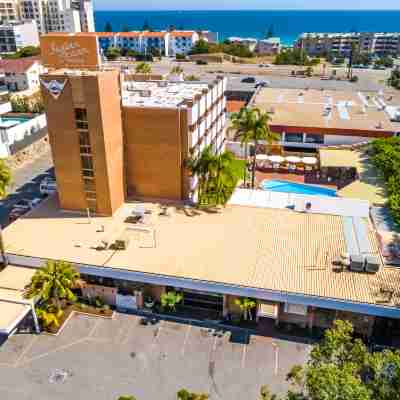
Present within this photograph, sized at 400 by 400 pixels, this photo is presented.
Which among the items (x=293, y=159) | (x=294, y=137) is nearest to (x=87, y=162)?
(x=293, y=159)

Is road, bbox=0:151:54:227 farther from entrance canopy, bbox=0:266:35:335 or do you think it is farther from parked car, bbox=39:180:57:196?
entrance canopy, bbox=0:266:35:335

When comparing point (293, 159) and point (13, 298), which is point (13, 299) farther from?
point (293, 159)

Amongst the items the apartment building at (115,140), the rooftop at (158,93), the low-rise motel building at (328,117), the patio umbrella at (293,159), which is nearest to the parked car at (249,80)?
the low-rise motel building at (328,117)

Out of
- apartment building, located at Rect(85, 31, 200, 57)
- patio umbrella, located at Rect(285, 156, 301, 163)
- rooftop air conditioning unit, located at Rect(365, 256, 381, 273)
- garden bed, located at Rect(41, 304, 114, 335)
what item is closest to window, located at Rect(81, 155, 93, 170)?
garden bed, located at Rect(41, 304, 114, 335)

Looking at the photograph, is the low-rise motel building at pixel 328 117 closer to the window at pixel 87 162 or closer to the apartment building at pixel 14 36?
the window at pixel 87 162

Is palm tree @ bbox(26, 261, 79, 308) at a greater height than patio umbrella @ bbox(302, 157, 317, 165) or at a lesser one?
greater

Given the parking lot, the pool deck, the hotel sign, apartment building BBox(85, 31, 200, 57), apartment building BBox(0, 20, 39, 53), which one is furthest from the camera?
apartment building BBox(85, 31, 200, 57)

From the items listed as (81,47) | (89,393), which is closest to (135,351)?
(89,393)
